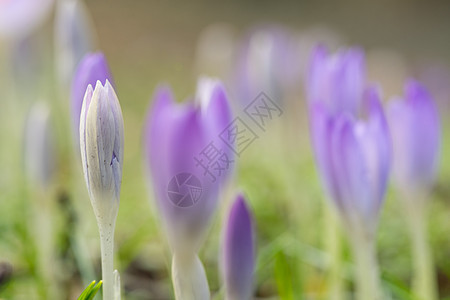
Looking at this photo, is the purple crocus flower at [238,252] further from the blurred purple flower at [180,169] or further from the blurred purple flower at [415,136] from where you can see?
the blurred purple flower at [415,136]

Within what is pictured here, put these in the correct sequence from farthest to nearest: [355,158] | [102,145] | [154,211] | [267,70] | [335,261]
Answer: [267,70]
[335,261]
[154,211]
[355,158]
[102,145]

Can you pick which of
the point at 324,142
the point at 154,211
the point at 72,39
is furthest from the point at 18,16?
the point at 324,142

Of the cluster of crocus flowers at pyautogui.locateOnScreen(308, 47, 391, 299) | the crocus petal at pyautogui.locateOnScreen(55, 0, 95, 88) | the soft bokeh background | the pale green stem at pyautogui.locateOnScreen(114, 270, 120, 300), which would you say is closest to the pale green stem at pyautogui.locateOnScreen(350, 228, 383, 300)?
the cluster of crocus flowers at pyautogui.locateOnScreen(308, 47, 391, 299)

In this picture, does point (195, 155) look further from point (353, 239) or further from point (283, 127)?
point (283, 127)

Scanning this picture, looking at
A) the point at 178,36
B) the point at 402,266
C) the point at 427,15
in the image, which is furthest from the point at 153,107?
the point at 427,15

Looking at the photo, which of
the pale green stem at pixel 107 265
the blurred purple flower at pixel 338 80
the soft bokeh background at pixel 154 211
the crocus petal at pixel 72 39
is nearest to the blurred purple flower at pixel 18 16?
the soft bokeh background at pixel 154 211

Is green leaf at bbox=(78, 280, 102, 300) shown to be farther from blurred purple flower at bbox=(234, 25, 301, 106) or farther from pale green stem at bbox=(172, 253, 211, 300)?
blurred purple flower at bbox=(234, 25, 301, 106)

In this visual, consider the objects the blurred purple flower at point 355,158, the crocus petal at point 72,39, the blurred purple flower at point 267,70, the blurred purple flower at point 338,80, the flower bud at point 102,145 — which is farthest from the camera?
the blurred purple flower at point 267,70

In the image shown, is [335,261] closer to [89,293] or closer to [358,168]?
[358,168]
